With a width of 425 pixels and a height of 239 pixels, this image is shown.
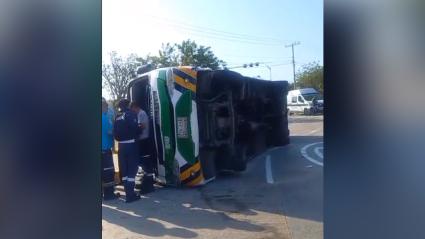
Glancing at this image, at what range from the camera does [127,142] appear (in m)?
5.38

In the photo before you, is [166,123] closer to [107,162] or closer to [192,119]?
[192,119]

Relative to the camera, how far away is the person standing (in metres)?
5.27

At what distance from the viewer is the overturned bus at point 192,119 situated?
5469mm

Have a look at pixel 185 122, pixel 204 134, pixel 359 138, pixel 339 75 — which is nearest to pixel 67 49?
pixel 339 75

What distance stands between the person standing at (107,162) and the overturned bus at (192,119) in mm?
594

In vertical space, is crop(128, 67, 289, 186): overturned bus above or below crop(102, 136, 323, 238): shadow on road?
above

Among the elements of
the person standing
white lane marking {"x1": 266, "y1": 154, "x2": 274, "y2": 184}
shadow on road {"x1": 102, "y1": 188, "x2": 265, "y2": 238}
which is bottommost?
shadow on road {"x1": 102, "y1": 188, "x2": 265, "y2": 238}

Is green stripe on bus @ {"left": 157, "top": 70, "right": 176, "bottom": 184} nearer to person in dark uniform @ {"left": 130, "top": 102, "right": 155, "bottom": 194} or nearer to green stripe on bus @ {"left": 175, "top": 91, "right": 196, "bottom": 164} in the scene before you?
green stripe on bus @ {"left": 175, "top": 91, "right": 196, "bottom": 164}

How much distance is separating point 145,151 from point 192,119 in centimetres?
90

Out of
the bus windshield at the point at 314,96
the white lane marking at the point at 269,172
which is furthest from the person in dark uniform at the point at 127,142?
the bus windshield at the point at 314,96

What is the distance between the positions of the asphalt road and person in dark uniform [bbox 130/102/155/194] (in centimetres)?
19

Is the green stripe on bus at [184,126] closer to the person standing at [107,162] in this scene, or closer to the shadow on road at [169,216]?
the shadow on road at [169,216]

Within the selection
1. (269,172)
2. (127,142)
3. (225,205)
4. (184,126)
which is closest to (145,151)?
(127,142)

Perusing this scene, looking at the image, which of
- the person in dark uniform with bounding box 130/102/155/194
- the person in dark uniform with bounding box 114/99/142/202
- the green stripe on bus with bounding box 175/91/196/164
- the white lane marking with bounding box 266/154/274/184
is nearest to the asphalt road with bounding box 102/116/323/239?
the white lane marking with bounding box 266/154/274/184
